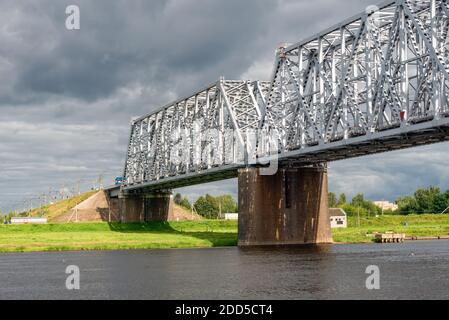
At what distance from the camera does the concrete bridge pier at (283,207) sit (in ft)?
336

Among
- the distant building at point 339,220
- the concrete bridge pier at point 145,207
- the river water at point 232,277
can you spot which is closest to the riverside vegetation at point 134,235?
the distant building at point 339,220

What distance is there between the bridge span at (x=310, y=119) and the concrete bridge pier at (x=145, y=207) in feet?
44.0

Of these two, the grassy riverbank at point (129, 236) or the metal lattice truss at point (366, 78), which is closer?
the metal lattice truss at point (366, 78)

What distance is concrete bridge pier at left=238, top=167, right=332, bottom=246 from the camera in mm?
102312

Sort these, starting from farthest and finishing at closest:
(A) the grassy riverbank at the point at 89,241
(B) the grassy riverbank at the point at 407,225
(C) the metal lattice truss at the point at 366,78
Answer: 1. (B) the grassy riverbank at the point at 407,225
2. (A) the grassy riverbank at the point at 89,241
3. (C) the metal lattice truss at the point at 366,78

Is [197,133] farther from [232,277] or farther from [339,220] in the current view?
[232,277]

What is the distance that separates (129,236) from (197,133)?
24.6 meters

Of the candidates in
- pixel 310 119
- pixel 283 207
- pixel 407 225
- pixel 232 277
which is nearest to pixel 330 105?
pixel 310 119

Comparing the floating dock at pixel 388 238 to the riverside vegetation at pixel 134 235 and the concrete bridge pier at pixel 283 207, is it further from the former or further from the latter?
the concrete bridge pier at pixel 283 207

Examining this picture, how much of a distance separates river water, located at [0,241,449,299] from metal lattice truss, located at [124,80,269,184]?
34.3 metres

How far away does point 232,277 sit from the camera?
57.7 m

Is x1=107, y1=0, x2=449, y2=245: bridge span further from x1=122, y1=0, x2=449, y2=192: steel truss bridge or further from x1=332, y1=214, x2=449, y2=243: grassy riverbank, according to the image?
x1=332, y1=214, x2=449, y2=243: grassy riverbank

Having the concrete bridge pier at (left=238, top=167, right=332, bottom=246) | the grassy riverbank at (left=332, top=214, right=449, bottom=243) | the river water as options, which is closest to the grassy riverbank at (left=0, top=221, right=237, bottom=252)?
the concrete bridge pier at (left=238, top=167, right=332, bottom=246)

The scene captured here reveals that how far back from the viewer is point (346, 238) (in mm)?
123250
